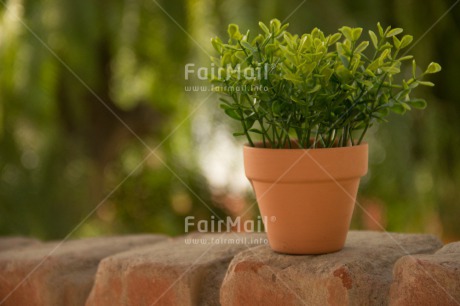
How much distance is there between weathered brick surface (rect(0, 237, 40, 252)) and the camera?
1300 millimetres

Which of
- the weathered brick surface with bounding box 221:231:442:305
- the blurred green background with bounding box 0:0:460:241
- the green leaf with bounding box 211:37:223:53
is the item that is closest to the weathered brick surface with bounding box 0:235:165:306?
the weathered brick surface with bounding box 221:231:442:305

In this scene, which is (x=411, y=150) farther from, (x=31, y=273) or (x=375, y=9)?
(x=31, y=273)

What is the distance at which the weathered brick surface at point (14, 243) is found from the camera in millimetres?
1300

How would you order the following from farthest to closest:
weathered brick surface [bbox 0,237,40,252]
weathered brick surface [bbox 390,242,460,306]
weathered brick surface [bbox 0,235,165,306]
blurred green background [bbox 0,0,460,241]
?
blurred green background [bbox 0,0,460,241], weathered brick surface [bbox 0,237,40,252], weathered brick surface [bbox 0,235,165,306], weathered brick surface [bbox 390,242,460,306]

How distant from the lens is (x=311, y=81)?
88 centimetres

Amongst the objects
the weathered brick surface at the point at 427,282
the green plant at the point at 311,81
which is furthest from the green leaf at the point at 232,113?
the weathered brick surface at the point at 427,282

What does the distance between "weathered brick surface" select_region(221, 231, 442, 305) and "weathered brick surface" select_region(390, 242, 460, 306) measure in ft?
0.10

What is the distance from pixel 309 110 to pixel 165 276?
30cm

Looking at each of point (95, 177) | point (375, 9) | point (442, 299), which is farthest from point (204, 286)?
point (95, 177)

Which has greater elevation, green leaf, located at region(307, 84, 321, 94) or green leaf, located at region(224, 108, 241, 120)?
green leaf, located at region(307, 84, 321, 94)

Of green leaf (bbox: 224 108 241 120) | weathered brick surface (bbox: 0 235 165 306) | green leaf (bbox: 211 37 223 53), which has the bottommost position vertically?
weathered brick surface (bbox: 0 235 165 306)

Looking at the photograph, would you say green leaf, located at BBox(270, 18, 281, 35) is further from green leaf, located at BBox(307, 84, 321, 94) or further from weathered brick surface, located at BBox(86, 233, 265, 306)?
weathered brick surface, located at BBox(86, 233, 265, 306)

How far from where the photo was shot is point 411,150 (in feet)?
7.51

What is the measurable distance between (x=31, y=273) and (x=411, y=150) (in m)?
1.50
